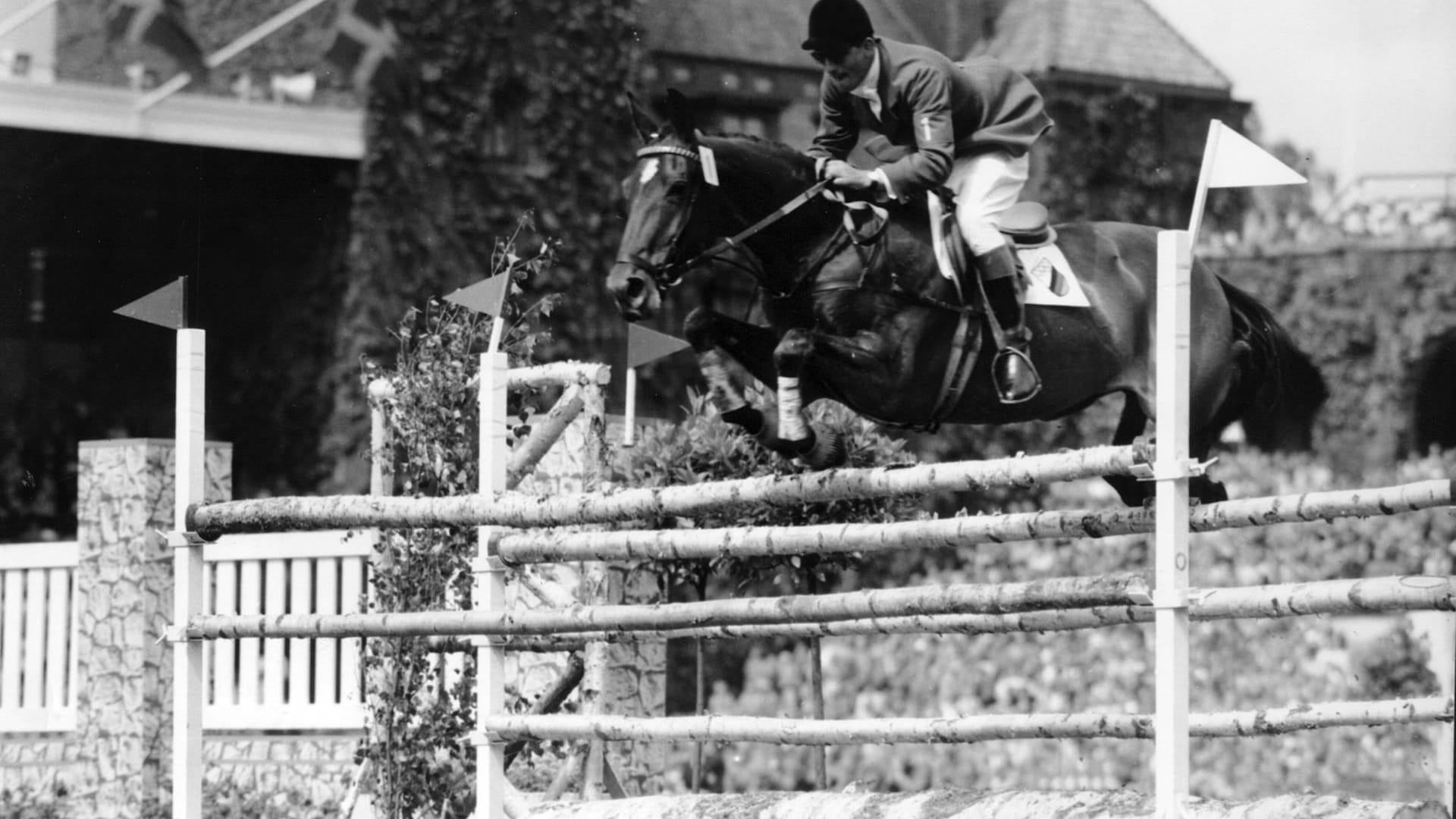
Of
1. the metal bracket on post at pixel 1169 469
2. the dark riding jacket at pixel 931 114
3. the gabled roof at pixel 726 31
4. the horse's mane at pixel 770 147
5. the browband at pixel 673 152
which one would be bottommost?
the metal bracket on post at pixel 1169 469

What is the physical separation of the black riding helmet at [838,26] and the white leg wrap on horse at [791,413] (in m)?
1.04

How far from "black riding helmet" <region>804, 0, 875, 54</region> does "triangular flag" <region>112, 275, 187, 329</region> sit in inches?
82.2

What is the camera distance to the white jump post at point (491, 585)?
551 cm

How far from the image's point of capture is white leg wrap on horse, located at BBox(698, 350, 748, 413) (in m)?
5.23

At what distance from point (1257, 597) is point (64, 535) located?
33.1 feet

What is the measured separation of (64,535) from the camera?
42.4 ft

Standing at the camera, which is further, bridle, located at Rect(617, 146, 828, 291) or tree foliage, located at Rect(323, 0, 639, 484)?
tree foliage, located at Rect(323, 0, 639, 484)

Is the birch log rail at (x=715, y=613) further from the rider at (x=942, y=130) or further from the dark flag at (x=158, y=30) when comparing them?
the dark flag at (x=158, y=30)

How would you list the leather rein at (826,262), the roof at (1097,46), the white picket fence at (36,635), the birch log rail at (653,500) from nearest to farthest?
the birch log rail at (653,500)
the leather rein at (826,262)
the white picket fence at (36,635)
the roof at (1097,46)

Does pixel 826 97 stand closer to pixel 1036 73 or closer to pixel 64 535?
pixel 64 535

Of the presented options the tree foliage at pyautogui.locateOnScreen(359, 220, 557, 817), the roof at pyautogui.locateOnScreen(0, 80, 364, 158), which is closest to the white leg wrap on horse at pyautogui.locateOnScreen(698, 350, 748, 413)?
the tree foliage at pyautogui.locateOnScreen(359, 220, 557, 817)

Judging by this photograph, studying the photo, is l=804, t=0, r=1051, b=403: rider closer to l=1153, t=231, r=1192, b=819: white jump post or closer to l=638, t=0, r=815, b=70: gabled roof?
l=1153, t=231, r=1192, b=819: white jump post

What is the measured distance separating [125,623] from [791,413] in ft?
15.1

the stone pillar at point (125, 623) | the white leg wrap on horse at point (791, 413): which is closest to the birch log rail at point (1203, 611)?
the white leg wrap on horse at point (791, 413)
